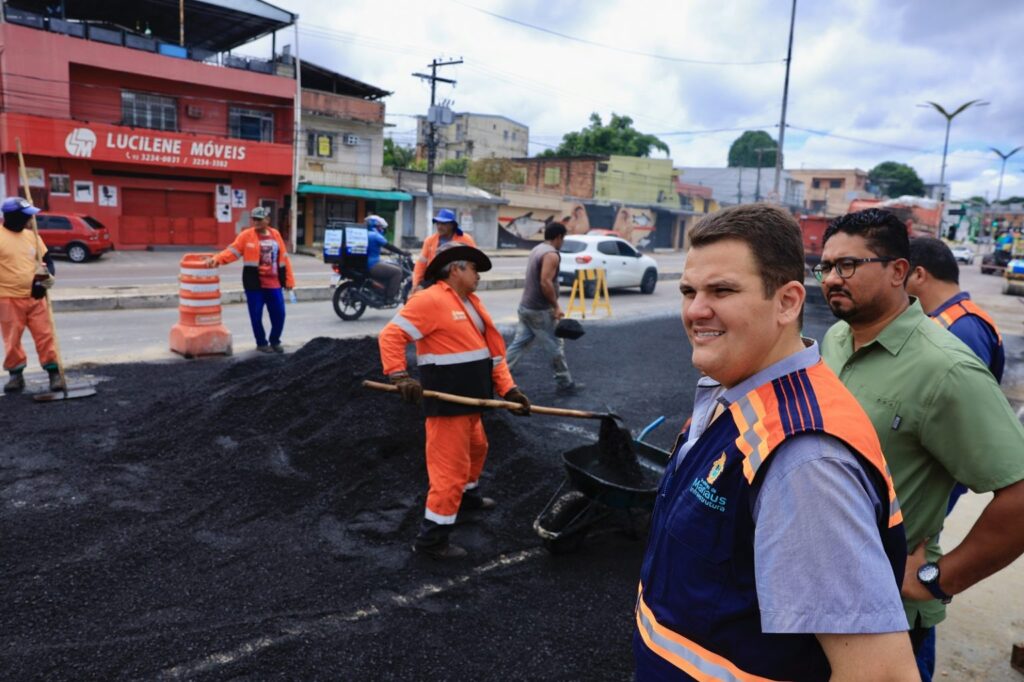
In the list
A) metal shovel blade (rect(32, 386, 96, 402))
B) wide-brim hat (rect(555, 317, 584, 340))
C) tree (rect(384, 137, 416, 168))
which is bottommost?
metal shovel blade (rect(32, 386, 96, 402))

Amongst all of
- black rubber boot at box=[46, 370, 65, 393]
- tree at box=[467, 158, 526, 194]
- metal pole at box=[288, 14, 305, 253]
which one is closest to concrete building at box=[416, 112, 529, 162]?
tree at box=[467, 158, 526, 194]

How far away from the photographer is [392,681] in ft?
9.91

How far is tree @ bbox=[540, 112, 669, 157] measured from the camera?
58.4 meters

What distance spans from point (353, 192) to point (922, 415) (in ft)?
109

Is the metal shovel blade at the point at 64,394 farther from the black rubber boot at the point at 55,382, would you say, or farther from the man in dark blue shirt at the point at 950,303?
the man in dark blue shirt at the point at 950,303

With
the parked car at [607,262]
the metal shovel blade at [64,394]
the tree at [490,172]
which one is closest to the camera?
the metal shovel blade at [64,394]

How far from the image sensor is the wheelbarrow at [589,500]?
399 cm

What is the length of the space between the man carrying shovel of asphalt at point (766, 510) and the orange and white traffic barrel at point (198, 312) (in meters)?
8.42

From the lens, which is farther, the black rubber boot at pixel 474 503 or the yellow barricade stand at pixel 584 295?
the yellow barricade stand at pixel 584 295

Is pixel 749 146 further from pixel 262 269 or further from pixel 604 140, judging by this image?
pixel 262 269

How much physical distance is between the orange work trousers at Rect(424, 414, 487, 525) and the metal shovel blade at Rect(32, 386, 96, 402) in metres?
4.49

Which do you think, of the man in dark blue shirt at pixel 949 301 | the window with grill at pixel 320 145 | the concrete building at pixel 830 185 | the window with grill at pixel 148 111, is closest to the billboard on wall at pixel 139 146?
the window with grill at pixel 148 111

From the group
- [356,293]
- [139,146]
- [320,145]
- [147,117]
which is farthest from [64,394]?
[320,145]

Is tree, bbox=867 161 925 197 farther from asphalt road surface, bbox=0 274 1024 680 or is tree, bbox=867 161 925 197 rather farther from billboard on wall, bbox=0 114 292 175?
asphalt road surface, bbox=0 274 1024 680
